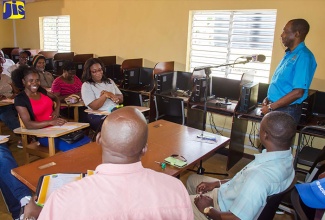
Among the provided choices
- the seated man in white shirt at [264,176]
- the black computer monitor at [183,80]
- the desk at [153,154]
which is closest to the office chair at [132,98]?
the black computer monitor at [183,80]

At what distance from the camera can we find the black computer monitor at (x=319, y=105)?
3471 mm

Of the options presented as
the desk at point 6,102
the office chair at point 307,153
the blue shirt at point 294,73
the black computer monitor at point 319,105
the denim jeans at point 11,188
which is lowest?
the denim jeans at point 11,188

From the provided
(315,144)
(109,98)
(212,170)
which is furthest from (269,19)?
(109,98)

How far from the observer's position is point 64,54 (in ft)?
20.1

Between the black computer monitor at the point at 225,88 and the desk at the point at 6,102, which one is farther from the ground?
the black computer monitor at the point at 225,88

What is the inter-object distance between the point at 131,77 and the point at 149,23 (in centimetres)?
108

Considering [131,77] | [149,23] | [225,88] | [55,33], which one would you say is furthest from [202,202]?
[55,33]

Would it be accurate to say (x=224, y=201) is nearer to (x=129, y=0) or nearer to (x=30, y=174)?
(x=30, y=174)

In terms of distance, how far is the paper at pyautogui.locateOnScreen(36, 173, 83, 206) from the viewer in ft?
4.68

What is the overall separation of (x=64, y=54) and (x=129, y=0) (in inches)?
73.8

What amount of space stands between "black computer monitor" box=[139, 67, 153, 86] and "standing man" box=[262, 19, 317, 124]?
2.57 metres

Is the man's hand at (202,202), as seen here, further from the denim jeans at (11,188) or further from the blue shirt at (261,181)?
the denim jeans at (11,188)

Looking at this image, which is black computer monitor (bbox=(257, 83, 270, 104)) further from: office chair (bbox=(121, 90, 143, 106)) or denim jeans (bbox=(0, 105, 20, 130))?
denim jeans (bbox=(0, 105, 20, 130))

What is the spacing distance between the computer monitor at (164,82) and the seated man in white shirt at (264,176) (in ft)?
9.04
